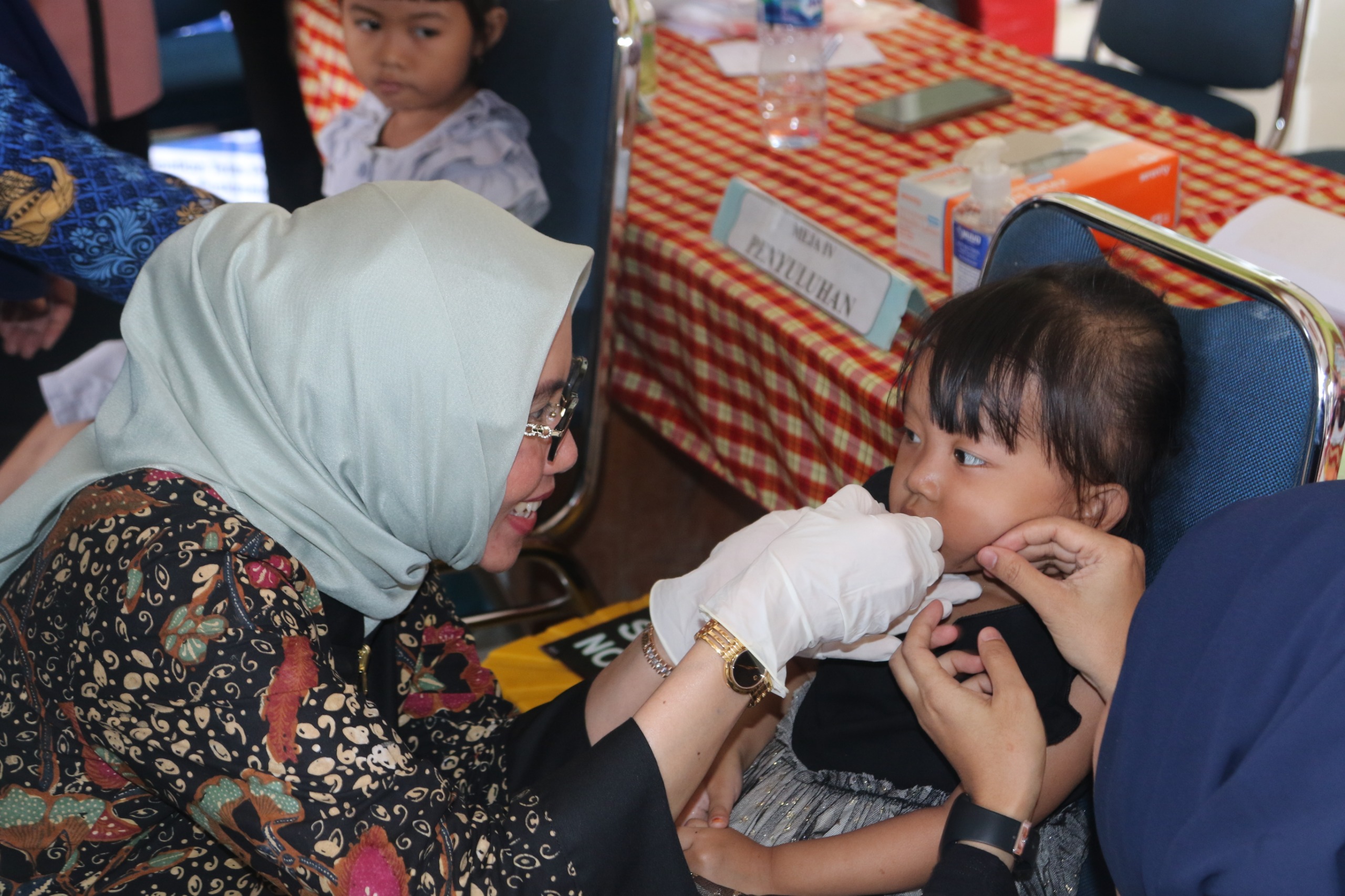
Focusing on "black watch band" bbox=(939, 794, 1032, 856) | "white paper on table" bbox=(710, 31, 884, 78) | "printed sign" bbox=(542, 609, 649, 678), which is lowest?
"printed sign" bbox=(542, 609, 649, 678)

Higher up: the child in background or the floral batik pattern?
the child in background

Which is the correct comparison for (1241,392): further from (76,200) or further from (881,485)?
(76,200)

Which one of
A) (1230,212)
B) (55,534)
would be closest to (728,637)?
(55,534)

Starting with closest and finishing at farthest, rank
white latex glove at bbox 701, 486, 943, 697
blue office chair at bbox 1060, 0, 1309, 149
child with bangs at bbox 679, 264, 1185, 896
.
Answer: white latex glove at bbox 701, 486, 943, 697 → child with bangs at bbox 679, 264, 1185, 896 → blue office chair at bbox 1060, 0, 1309, 149

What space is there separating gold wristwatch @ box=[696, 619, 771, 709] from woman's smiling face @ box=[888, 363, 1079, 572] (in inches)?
11.9

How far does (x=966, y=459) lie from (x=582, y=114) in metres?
1.01

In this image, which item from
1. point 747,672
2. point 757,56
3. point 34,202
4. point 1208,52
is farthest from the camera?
point 1208,52

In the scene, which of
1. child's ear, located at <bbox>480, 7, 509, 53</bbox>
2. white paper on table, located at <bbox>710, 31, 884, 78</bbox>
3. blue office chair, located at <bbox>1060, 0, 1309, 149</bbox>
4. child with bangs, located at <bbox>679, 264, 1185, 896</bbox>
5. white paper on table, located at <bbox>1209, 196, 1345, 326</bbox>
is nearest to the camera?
child with bangs, located at <bbox>679, 264, 1185, 896</bbox>

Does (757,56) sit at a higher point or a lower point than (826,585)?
higher

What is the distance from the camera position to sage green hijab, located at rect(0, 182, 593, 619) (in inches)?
41.6

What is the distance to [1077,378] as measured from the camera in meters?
1.22

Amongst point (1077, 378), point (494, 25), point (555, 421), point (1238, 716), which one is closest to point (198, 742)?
point (555, 421)

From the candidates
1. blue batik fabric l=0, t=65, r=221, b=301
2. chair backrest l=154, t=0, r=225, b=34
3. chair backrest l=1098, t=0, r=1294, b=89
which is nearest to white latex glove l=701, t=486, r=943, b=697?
blue batik fabric l=0, t=65, r=221, b=301

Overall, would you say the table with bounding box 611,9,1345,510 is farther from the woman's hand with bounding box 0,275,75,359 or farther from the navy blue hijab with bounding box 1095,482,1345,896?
the woman's hand with bounding box 0,275,75,359
